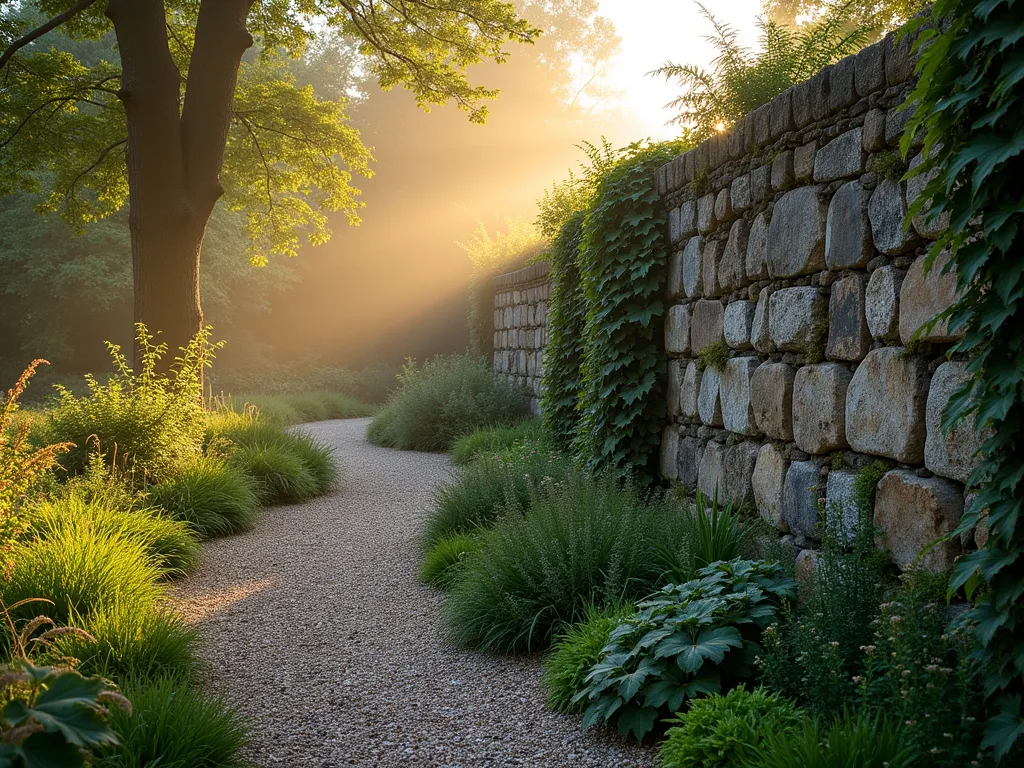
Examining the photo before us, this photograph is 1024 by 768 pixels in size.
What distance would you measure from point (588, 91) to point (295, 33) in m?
24.3

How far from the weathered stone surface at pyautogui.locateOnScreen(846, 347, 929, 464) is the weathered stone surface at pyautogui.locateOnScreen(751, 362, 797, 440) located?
0.47m

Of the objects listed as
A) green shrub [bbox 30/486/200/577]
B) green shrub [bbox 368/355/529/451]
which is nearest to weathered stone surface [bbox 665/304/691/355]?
green shrub [bbox 30/486/200/577]

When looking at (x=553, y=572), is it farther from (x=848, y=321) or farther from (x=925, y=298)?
(x=925, y=298)

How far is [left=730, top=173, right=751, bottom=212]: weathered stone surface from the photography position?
403 centimetres

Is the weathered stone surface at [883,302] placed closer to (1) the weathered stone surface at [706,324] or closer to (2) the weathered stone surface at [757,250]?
(2) the weathered stone surface at [757,250]

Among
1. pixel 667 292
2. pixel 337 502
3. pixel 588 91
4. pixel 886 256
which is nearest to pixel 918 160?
pixel 886 256

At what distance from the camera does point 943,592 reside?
247 cm

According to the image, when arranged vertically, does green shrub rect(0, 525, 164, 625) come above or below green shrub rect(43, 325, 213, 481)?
below

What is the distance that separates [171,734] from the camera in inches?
99.0

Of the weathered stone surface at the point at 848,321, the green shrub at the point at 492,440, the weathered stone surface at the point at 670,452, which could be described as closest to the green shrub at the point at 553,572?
the weathered stone surface at the point at 670,452

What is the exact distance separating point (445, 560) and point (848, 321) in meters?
2.85

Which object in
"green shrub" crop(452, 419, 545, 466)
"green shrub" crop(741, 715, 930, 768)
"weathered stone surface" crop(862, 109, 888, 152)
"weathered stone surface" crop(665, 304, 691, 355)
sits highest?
"weathered stone surface" crop(862, 109, 888, 152)

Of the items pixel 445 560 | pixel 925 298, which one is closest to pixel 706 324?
pixel 925 298

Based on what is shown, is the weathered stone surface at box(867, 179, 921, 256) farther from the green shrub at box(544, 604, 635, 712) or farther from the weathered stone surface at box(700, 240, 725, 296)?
the green shrub at box(544, 604, 635, 712)
